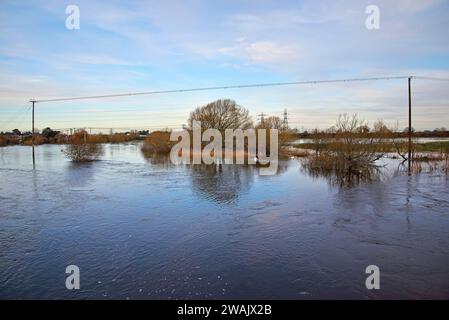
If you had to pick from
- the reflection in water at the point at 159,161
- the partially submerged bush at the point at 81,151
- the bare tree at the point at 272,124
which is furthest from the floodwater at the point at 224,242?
the bare tree at the point at 272,124

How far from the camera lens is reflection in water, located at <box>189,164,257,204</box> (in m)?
14.9

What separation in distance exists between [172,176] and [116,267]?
1400cm

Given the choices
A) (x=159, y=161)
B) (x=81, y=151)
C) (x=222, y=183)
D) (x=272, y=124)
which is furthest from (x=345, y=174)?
(x=81, y=151)

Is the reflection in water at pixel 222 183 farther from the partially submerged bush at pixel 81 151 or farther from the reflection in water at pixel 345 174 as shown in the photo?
the partially submerged bush at pixel 81 151

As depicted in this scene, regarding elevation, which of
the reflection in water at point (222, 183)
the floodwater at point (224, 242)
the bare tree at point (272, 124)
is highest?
the bare tree at point (272, 124)

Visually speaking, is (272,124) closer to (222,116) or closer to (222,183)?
(222,116)

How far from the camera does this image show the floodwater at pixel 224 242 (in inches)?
246

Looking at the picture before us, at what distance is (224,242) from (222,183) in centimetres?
970

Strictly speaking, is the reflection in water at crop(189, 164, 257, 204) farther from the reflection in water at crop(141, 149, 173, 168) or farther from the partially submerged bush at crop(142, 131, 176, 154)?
the partially submerged bush at crop(142, 131, 176, 154)

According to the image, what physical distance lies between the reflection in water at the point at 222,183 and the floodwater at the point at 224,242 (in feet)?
0.69

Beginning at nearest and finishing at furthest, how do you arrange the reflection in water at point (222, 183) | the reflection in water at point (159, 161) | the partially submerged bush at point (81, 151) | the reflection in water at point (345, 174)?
the reflection in water at point (222, 183) → the reflection in water at point (345, 174) → the reflection in water at point (159, 161) → the partially submerged bush at point (81, 151)

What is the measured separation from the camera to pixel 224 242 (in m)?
8.65

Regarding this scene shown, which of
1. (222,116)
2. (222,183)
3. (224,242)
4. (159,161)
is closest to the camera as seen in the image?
(224,242)

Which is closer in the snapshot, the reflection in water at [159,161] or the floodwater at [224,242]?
the floodwater at [224,242]
